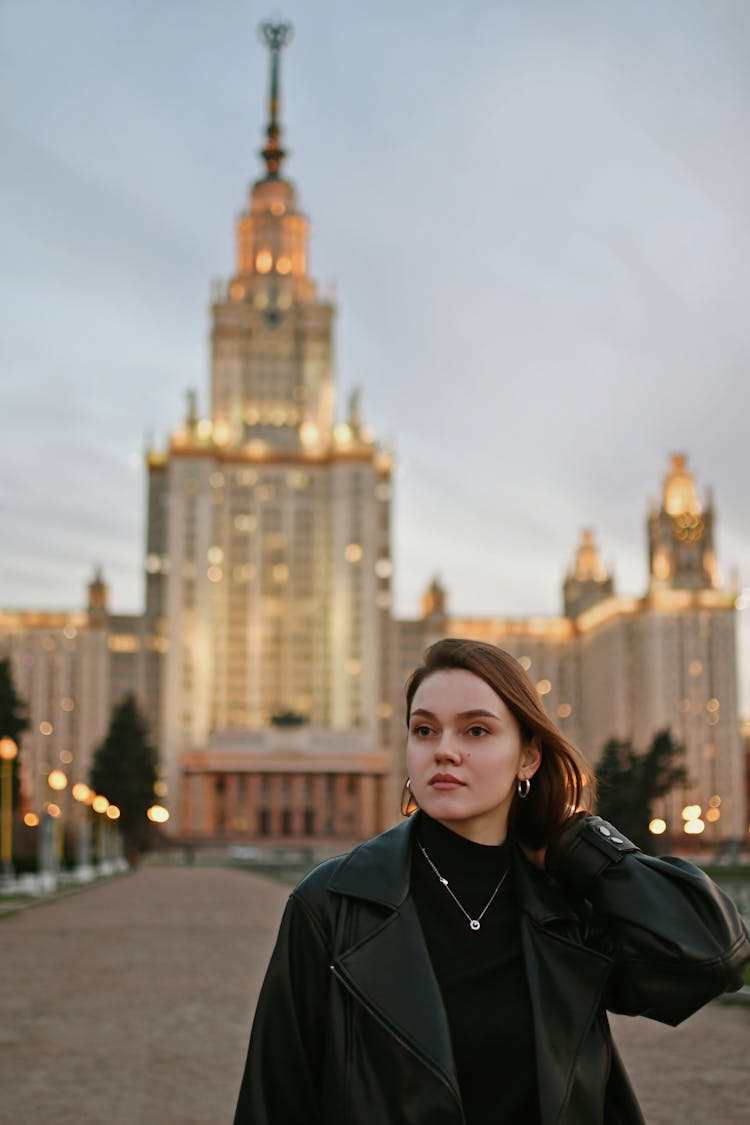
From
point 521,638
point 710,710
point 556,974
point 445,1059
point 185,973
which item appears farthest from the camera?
point 521,638

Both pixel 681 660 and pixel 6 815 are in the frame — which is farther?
pixel 681 660

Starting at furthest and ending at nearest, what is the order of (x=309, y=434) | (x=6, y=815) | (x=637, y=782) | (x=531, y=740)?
(x=309, y=434)
(x=6, y=815)
(x=637, y=782)
(x=531, y=740)

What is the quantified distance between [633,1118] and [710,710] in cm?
12981

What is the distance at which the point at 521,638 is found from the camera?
148125 mm

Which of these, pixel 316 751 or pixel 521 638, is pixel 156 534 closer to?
pixel 316 751

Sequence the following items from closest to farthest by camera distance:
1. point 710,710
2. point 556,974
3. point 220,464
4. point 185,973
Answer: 1. point 556,974
2. point 185,973
3. point 710,710
4. point 220,464

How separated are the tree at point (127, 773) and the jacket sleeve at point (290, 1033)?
83.6 meters

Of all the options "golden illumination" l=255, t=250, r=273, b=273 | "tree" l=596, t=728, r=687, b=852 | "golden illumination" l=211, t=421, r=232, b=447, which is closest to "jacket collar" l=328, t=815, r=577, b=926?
"tree" l=596, t=728, r=687, b=852

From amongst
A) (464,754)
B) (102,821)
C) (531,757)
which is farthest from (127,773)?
(464,754)

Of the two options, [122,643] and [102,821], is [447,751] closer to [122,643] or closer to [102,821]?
[102,821]

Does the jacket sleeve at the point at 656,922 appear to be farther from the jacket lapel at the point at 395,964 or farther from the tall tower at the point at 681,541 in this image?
the tall tower at the point at 681,541

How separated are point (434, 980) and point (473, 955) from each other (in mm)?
205

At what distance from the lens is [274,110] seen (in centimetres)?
15412

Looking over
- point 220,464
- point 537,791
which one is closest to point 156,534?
point 220,464
